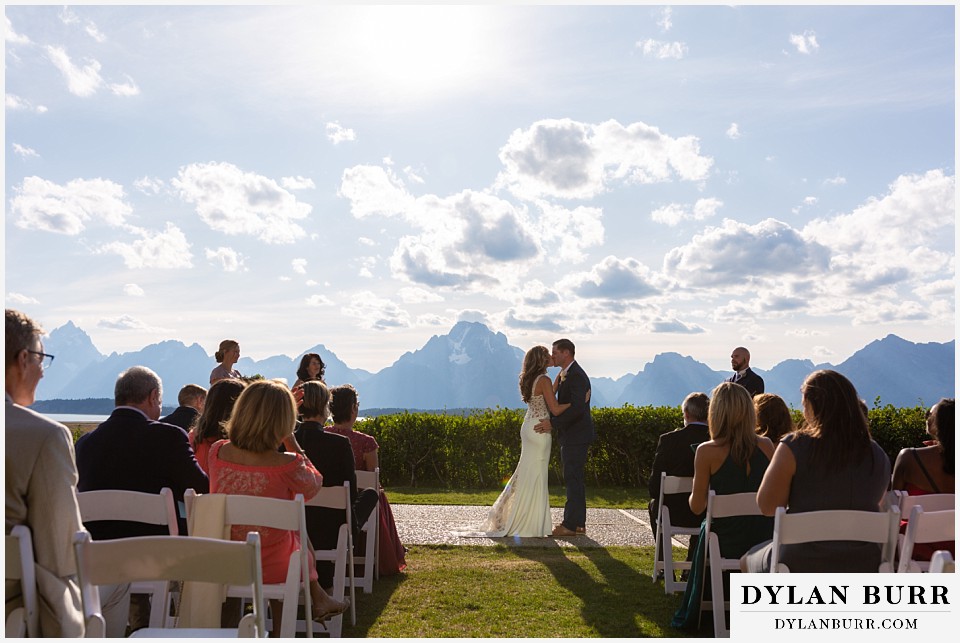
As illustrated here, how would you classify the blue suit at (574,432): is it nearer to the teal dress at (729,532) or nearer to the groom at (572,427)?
the groom at (572,427)

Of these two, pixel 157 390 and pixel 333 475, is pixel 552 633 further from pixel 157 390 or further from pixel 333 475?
pixel 157 390

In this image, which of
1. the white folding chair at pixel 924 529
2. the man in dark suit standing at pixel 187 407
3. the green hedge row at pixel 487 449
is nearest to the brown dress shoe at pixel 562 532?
the man in dark suit standing at pixel 187 407

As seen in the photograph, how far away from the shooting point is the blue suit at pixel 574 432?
1055cm

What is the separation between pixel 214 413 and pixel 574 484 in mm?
5553

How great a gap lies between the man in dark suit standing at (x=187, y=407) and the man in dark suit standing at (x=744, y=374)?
22.8ft

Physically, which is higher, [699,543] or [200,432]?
[200,432]

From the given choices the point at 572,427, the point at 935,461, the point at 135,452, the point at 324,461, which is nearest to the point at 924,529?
the point at 935,461

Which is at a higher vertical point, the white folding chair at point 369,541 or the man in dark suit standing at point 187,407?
the man in dark suit standing at point 187,407

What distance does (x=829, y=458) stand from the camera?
481cm

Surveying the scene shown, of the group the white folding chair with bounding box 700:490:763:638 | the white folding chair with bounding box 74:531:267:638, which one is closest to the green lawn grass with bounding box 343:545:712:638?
the white folding chair with bounding box 700:490:763:638

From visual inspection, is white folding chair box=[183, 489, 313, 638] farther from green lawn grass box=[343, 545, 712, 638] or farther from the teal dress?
the teal dress

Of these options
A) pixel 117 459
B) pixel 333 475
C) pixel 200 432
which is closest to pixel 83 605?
pixel 117 459

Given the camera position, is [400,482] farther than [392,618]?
Yes

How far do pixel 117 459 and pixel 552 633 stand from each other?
3269mm
